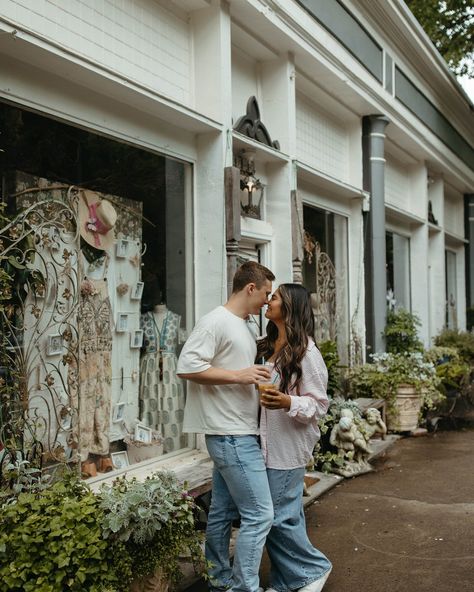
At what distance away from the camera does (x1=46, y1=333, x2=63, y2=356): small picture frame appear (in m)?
4.77

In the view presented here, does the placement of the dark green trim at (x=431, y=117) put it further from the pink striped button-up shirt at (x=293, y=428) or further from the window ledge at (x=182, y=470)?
the pink striped button-up shirt at (x=293, y=428)

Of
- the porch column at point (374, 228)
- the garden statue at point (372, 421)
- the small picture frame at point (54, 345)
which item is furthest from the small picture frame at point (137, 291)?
the porch column at point (374, 228)

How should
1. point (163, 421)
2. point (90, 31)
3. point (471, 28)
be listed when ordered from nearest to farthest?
1. point (90, 31)
2. point (163, 421)
3. point (471, 28)

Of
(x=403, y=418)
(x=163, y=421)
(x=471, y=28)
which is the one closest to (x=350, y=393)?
(x=403, y=418)

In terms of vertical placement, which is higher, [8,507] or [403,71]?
[403,71]

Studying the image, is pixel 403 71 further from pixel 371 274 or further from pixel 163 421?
pixel 163 421

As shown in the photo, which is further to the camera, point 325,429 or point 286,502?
point 325,429

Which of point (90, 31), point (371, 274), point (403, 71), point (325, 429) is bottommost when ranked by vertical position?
point (325, 429)

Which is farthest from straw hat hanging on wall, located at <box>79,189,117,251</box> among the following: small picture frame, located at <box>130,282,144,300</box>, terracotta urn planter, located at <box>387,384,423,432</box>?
terracotta urn planter, located at <box>387,384,423,432</box>

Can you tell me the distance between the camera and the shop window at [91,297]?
454 centimetres

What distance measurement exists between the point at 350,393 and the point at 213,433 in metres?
6.06

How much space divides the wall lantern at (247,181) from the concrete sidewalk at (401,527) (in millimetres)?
2848

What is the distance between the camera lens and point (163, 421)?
599 cm

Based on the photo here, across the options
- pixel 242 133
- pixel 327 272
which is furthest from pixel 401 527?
pixel 327 272
